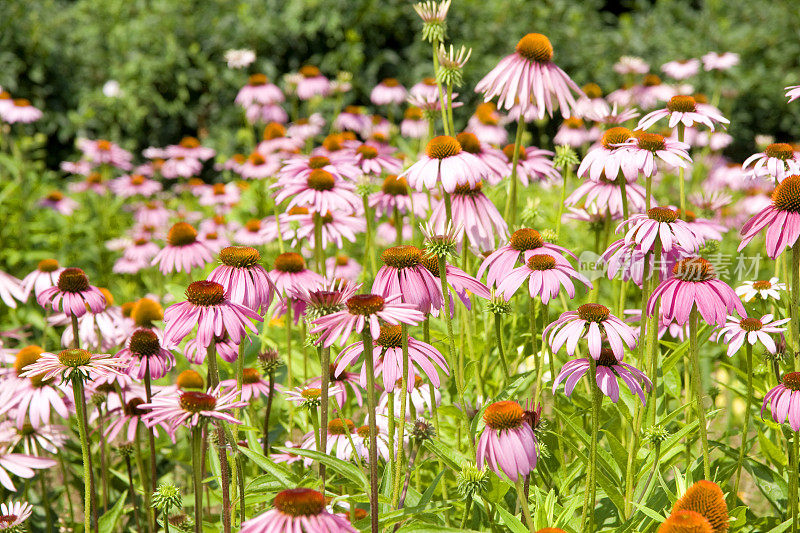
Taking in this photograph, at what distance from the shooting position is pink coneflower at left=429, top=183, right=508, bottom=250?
218 centimetres

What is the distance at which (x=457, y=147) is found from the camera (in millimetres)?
2059

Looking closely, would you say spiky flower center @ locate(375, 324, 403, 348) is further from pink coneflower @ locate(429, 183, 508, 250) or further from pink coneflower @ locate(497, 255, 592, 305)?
pink coneflower @ locate(429, 183, 508, 250)

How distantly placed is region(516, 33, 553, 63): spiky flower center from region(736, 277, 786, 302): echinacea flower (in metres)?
0.88

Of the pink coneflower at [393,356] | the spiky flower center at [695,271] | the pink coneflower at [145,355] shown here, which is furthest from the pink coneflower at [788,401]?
the pink coneflower at [145,355]

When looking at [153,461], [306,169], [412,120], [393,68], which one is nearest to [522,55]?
[306,169]

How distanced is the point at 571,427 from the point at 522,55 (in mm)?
1078

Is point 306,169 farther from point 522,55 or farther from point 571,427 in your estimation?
point 571,427

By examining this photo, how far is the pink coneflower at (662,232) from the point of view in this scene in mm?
1716

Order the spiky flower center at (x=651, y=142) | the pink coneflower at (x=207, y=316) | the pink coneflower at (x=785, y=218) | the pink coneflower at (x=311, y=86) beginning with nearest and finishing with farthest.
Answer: the pink coneflower at (x=207, y=316) → the pink coneflower at (x=785, y=218) → the spiky flower center at (x=651, y=142) → the pink coneflower at (x=311, y=86)

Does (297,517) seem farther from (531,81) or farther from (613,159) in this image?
(531,81)

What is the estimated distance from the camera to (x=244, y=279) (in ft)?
5.81

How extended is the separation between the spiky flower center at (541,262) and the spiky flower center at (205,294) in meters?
0.72

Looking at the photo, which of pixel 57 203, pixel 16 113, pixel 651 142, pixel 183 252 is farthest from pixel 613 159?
pixel 16 113

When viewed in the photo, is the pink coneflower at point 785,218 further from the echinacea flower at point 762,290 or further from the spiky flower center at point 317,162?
the spiky flower center at point 317,162
